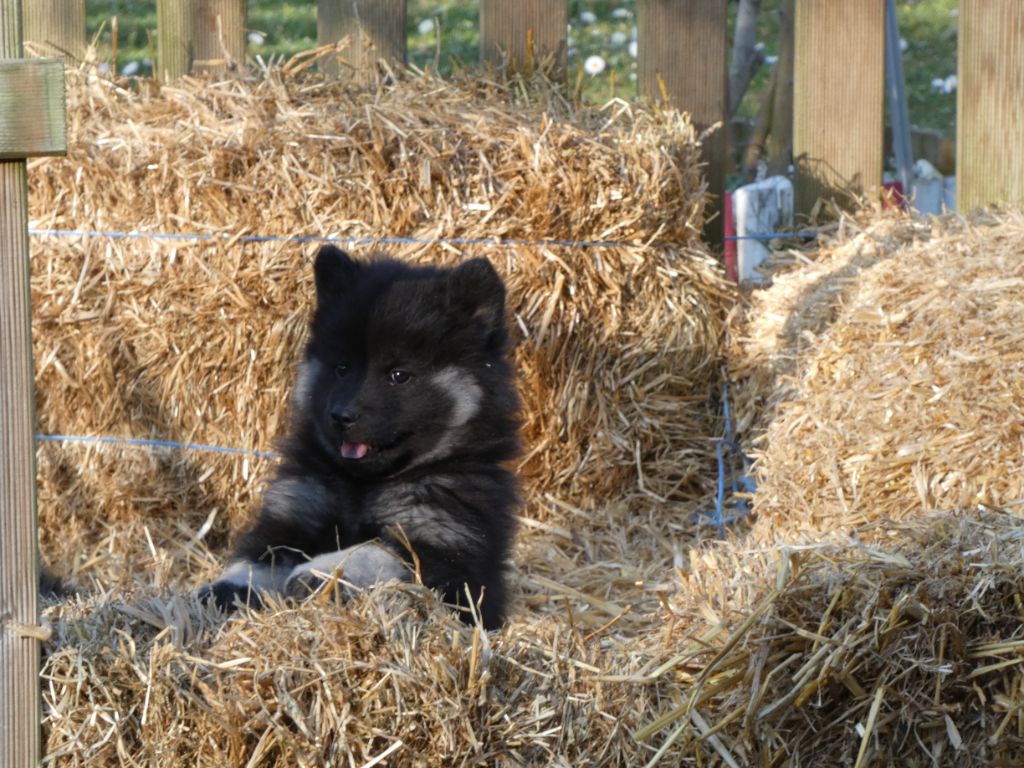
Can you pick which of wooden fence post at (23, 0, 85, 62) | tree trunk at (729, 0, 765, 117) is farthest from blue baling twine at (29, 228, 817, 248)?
tree trunk at (729, 0, 765, 117)

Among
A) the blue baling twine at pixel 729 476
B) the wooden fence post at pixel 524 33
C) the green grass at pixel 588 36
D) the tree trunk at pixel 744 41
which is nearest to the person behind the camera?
the blue baling twine at pixel 729 476

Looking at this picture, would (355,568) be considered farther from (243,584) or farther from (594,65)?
(594,65)

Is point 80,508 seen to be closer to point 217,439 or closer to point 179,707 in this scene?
point 217,439

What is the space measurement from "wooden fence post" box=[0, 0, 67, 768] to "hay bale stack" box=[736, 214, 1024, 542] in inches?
96.8

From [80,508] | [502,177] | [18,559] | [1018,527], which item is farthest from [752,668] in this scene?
[80,508]

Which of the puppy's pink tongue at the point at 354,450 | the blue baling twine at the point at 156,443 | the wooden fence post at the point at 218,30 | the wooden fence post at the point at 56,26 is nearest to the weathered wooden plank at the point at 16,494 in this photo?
the puppy's pink tongue at the point at 354,450

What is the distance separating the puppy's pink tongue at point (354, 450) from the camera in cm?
501

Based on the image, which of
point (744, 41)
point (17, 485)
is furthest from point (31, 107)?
point (744, 41)

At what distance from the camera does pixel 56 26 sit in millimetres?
7402

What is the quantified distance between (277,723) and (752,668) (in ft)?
4.33

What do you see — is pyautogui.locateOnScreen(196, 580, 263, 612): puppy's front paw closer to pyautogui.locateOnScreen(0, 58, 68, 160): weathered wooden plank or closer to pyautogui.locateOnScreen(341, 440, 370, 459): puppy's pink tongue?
pyautogui.locateOnScreen(341, 440, 370, 459): puppy's pink tongue

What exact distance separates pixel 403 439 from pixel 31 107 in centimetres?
202

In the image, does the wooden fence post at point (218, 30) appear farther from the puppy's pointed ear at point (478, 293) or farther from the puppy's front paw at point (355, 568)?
the puppy's front paw at point (355, 568)

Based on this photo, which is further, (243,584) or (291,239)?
(291,239)
